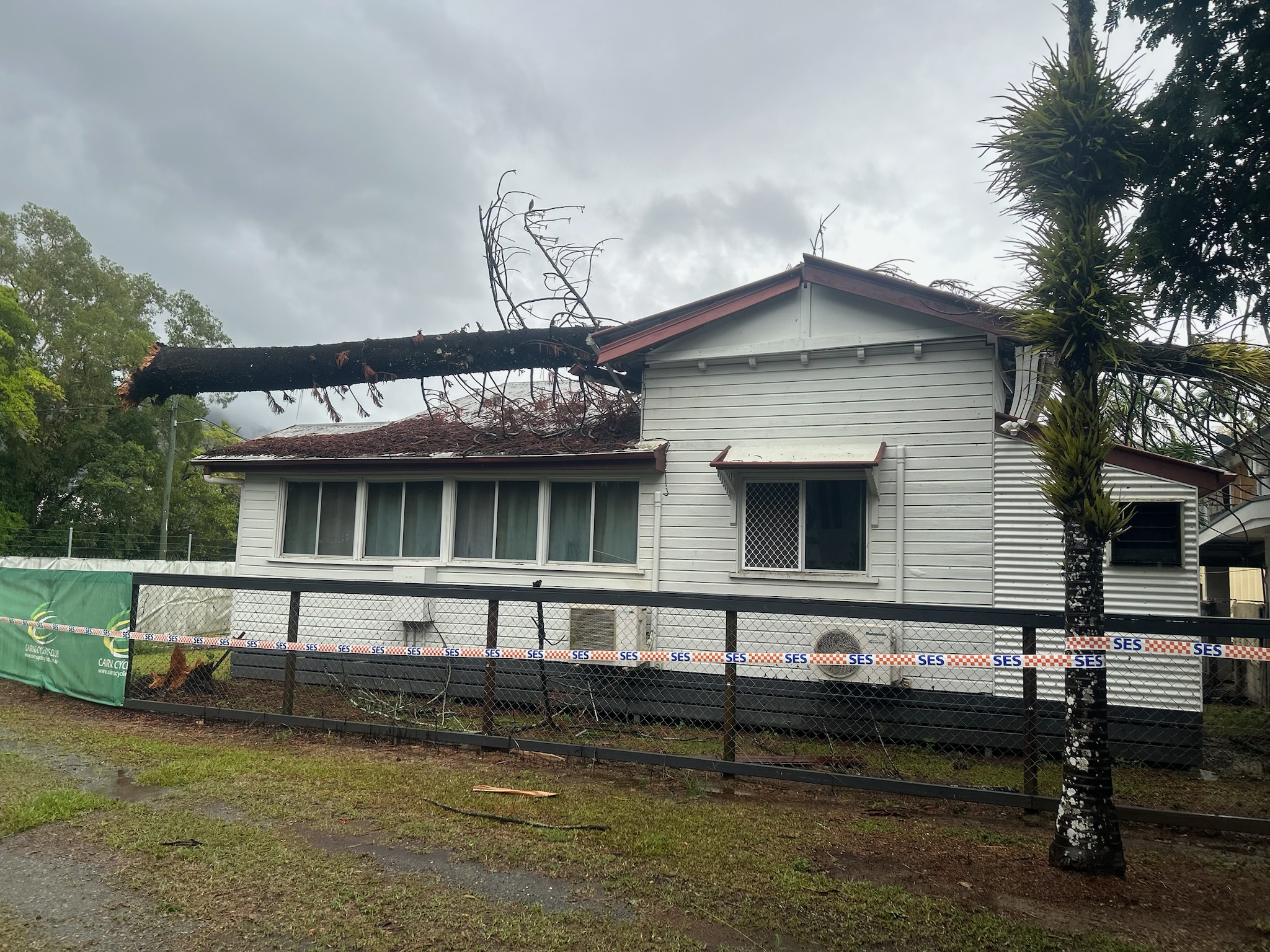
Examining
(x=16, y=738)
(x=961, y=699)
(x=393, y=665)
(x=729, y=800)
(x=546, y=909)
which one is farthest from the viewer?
(x=393, y=665)

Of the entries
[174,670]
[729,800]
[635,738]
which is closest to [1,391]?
[174,670]

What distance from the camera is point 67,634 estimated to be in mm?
9008

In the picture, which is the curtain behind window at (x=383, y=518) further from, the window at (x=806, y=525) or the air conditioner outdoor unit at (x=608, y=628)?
the window at (x=806, y=525)

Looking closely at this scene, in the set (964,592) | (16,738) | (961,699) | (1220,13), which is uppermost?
(1220,13)

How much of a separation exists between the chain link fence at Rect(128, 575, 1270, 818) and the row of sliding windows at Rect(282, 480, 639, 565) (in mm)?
777

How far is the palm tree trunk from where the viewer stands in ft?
13.7

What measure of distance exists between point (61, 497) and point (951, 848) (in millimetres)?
36736

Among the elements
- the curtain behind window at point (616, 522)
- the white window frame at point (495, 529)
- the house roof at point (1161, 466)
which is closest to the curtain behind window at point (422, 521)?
the white window frame at point (495, 529)

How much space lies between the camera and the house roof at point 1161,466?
7254 mm

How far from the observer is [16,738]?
7.07m

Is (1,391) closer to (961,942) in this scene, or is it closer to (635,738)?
(635,738)

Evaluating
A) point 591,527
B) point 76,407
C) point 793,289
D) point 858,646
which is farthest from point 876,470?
point 76,407

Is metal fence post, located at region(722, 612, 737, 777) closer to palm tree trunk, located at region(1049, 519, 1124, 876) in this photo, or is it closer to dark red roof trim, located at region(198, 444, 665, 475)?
palm tree trunk, located at region(1049, 519, 1124, 876)

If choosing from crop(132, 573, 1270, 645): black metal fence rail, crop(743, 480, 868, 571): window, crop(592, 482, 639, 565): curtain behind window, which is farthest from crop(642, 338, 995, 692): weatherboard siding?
crop(132, 573, 1270, 645): black metal fence rail
